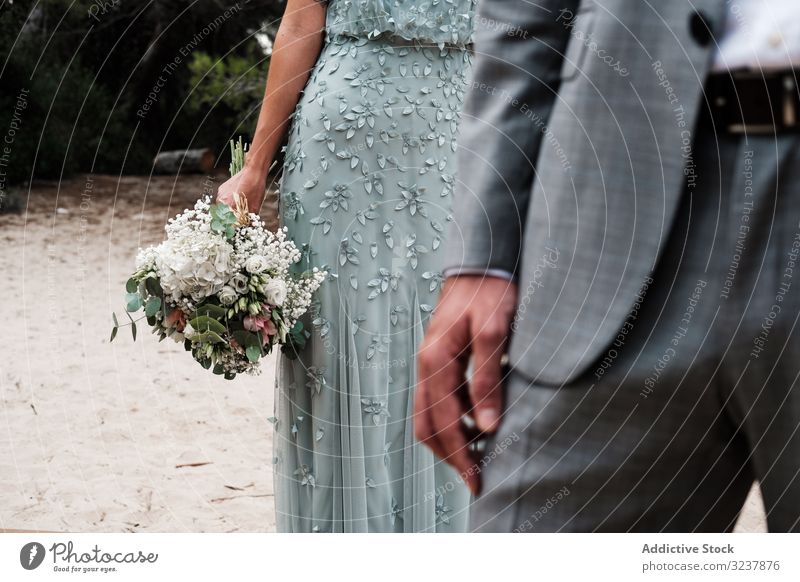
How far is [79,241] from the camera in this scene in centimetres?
549

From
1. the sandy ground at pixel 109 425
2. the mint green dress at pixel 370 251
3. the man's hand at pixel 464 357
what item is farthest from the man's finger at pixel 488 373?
the sandy ground at pixel 109 425

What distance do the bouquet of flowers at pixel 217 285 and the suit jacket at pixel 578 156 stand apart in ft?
2.35

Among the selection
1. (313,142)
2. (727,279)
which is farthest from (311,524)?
(727,279)

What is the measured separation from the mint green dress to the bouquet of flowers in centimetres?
13

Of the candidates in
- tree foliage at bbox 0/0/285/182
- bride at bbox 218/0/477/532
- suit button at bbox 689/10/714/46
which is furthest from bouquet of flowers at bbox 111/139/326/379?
tree foliage at bbox 0/0/285/182

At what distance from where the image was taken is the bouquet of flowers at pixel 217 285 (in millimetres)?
1440

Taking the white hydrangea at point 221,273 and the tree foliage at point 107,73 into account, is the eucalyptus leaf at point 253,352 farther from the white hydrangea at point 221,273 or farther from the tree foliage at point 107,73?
the tree foliage at point 107,73

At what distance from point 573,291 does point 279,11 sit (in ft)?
17.2

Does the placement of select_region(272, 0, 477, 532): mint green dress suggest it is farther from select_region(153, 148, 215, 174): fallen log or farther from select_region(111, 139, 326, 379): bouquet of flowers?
select_region(153, 148, 215, 174): fallen log

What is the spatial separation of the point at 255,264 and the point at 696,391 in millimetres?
873

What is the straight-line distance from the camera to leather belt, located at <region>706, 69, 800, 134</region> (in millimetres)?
700
